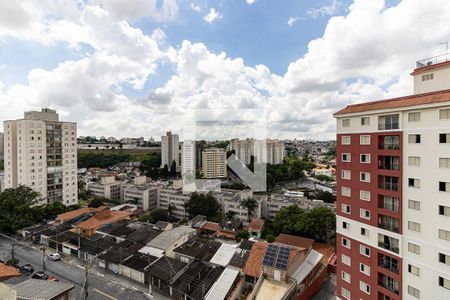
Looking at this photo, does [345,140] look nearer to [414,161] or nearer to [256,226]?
[414,161]

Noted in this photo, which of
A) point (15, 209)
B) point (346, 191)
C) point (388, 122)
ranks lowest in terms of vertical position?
point (15, 209)

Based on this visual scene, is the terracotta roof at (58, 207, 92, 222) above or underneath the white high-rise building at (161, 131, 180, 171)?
underneath

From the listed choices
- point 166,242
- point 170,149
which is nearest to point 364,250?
point 166,242

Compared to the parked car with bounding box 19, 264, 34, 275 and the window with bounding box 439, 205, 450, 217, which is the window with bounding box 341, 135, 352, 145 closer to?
the window with bounding box 439, 205, 450, 217

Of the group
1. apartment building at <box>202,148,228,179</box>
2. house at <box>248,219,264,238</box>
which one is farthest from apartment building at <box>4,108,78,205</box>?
apartment building at <box>202,148,228,179</box>

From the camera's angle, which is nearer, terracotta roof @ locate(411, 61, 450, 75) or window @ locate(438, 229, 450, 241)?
window @ locate(438, 229, 450, 241)

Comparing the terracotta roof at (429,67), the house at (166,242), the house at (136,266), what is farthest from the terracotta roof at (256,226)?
the terracotta roof at (429,67)

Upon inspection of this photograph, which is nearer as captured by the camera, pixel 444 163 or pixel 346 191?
pixel 444 163

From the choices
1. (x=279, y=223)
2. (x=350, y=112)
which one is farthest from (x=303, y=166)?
(x=350, y=112)
